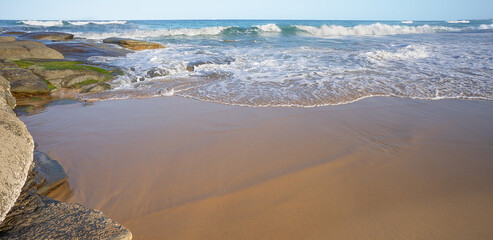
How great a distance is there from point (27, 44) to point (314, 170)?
384 inches

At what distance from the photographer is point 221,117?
381 centimetres

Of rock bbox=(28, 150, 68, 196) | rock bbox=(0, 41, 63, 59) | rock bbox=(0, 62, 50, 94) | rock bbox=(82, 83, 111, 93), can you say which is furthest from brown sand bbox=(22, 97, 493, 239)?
rock bbox=(0, 41, 63, 59)

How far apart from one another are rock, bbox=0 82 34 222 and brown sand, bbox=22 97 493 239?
15.0 inches

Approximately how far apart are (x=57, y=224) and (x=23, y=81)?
5.20m

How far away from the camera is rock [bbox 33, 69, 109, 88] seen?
6.00 m

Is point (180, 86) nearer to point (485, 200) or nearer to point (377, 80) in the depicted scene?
point (377, 80)

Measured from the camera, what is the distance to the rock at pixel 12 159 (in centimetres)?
169

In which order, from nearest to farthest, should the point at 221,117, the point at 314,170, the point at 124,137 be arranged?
the point at 314,170 → the point at 124,137 → the point at 221,117

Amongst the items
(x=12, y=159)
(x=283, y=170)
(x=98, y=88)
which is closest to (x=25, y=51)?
(x=98, y=88)

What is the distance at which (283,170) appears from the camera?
2.46 m

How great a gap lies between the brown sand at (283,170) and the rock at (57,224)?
276 millimetres

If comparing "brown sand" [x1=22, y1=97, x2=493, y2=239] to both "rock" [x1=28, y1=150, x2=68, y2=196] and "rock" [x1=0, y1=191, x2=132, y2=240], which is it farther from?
"rock" [x1=0, y1=191, x2=132, y2=240]

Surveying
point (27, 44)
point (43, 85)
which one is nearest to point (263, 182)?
point (43, 85)

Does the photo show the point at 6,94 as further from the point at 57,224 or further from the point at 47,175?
the point at 57,224
